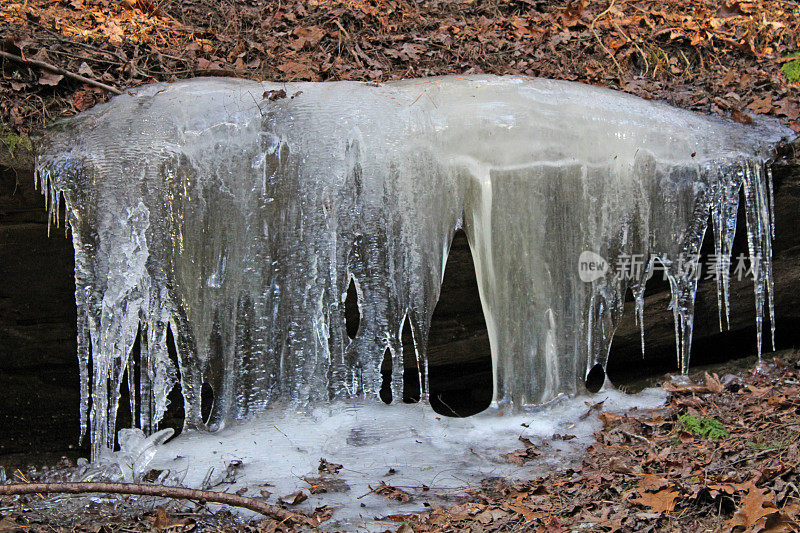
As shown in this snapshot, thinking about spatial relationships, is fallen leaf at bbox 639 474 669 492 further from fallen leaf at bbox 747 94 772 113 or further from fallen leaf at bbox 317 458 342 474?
fallen leaf at bbox 747 94 772 113

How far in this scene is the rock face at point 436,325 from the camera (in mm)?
4320

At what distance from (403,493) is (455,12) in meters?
4.08

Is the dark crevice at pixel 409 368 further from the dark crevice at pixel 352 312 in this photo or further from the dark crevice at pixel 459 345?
the dark crevice at pixel 352 312

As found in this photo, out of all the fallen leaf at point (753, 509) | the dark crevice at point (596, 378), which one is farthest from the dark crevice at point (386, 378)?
the fallen leaf at point (753, 509)

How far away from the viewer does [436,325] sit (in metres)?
4.82

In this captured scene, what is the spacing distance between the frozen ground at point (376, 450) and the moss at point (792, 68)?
2503mm

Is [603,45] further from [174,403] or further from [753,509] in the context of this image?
[174,403]

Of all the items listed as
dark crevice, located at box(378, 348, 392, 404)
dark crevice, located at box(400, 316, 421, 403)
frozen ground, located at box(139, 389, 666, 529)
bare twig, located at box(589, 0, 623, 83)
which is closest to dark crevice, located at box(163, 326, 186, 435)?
frozen ground, located at box(139, 389, 666, 529)

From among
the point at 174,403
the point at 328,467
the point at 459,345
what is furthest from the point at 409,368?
the point at 174,403

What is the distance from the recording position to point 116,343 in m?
4.40

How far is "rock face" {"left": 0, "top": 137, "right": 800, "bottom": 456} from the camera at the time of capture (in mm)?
4320

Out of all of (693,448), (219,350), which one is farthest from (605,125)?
(219,350)

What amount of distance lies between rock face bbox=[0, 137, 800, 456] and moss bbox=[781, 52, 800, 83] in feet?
3.15

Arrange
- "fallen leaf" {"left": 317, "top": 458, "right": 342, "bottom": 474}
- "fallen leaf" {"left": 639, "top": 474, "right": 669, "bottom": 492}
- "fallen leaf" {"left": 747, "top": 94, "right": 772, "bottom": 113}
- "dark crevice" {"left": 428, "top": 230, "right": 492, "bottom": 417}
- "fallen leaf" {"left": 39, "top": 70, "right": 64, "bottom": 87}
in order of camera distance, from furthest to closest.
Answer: "fallen leaf" {"left": 747, "top": 94, "right": 772, "bottom": 113} < "dark crevice" {"left": 428, "top": 230, "right": 492, "bottom": 417} < "fallen leaf" {"left": 39, "top": 70, "right": 64, "bottom": 87} < "fallen leaf" {"left": 317, "top": 458, "right": 342, "bottom": 474} < "fallen leaf" {"left": 639, "top": 474, "right": 669, "bottom": 492}
